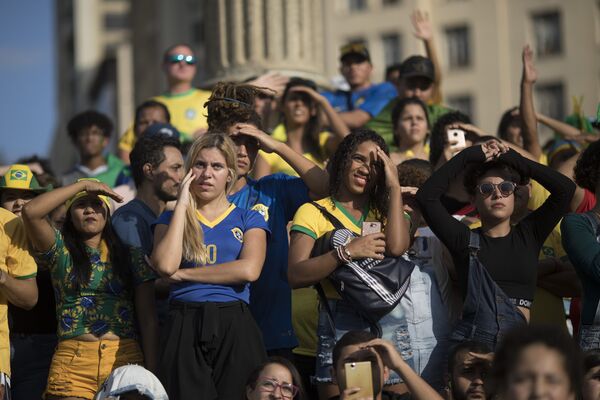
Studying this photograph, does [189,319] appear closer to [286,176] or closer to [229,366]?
[229,366]

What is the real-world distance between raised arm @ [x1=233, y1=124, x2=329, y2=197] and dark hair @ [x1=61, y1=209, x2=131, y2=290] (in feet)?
3.28

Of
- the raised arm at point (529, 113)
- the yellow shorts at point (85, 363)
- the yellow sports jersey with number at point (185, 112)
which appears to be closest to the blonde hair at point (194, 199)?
the yellow shorts at point (85, 363)

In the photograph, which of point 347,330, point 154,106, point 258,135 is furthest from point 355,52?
point 347,330

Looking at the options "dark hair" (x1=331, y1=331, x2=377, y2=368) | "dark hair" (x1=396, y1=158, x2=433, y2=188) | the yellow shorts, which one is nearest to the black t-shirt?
"dark hair" (x1=396, y1=158, x2=433, y2=188)

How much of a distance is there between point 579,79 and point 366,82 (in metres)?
36.2

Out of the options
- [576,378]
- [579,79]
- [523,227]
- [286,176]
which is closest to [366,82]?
[286,176]

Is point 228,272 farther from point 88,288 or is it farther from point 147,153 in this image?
point 147,153

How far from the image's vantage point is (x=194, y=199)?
7.29 m

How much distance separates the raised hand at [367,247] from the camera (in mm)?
6898

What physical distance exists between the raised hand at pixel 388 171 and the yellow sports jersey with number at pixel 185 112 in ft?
13.9

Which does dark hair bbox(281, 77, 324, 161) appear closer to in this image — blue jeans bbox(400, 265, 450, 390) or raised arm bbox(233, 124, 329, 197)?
raised arm bbox(233, 124, 329, 197)

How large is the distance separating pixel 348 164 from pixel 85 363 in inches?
75.1

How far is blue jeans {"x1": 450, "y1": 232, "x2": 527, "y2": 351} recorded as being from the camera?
22.4ft

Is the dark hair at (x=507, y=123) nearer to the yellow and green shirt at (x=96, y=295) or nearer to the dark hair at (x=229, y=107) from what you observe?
the dark hair at (x=229, y=107)
